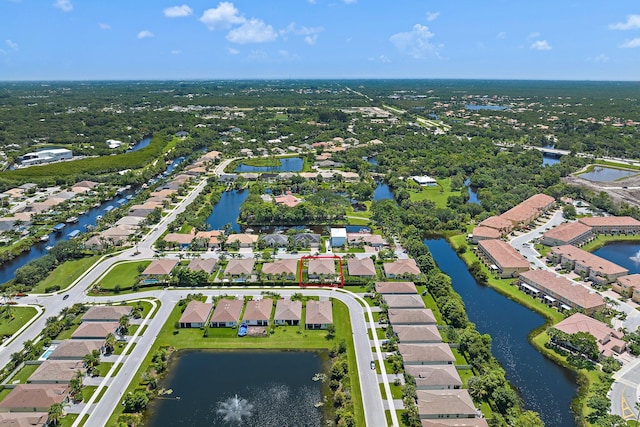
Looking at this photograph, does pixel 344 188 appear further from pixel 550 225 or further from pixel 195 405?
pixel 195 405

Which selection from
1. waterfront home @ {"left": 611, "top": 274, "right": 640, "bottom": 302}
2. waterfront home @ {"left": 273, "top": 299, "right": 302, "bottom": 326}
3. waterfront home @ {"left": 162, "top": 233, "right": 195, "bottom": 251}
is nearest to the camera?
waterfront home @ {"left": 273, "top": 299, "right": 302, "bottom": 326}

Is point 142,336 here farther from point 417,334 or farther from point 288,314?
point 417,334

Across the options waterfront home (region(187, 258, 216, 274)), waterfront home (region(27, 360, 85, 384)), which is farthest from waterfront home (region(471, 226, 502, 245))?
waterfront home (region(27, 360, 85, 384))

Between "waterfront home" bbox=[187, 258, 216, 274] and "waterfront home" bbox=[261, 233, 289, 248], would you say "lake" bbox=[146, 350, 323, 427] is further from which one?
"waterfront home" bbox=[261, 233, 289, 248]

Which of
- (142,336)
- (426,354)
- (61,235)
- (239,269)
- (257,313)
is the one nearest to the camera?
(426,354)

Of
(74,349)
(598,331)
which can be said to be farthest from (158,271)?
(598,331)

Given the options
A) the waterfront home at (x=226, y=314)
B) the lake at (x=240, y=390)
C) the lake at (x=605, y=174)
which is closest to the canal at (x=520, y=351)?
the lake at (x=240, y=390)

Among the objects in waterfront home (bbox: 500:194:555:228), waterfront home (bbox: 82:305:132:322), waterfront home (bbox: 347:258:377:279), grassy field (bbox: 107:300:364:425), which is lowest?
grassy field (bbox: 107:300:364:425)
